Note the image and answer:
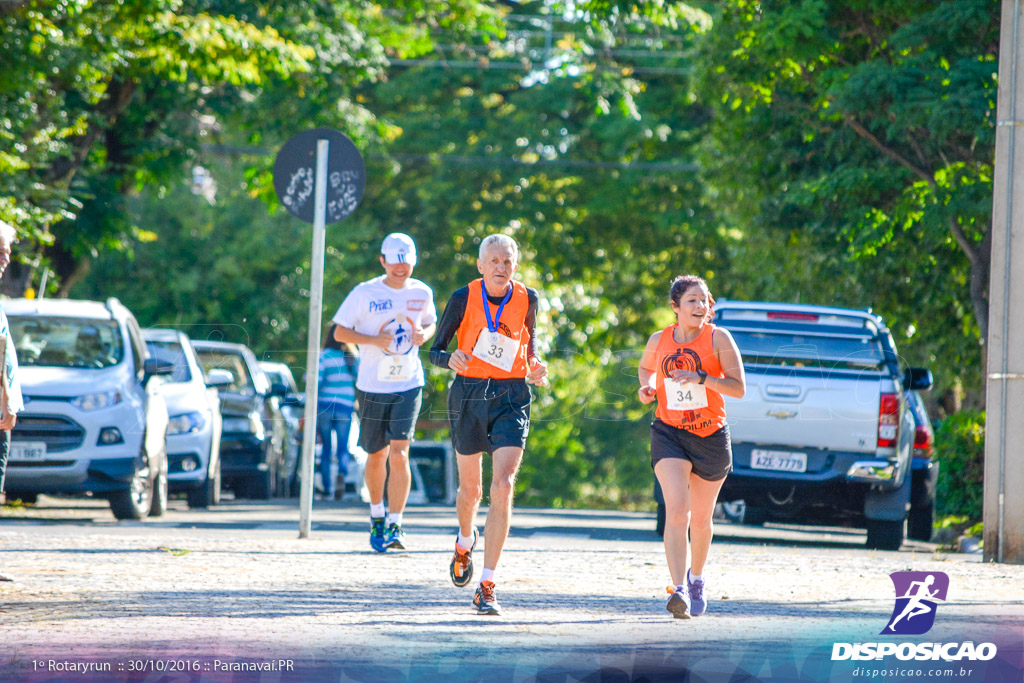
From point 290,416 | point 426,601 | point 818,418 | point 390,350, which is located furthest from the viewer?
point 290,416

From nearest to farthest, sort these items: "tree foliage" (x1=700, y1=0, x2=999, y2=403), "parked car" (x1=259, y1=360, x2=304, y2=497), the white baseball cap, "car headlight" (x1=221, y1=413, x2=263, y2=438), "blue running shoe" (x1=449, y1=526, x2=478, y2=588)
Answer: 1. "blue running shoe" (x1=449, y1=526, x2=478, y2=588)
2. the white baseball cap
3. "tree foliage" (x1=700, y1=0, x2=999, y2=403)
4. "car headlight" (x1=221, y1=413, x2=263, y2=438)
5. "parked car" (x1=259, y1=360, x2=304, y2=497)

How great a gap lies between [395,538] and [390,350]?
4.69ft

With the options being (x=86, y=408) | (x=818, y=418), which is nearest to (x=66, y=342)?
(x=86, y=408)

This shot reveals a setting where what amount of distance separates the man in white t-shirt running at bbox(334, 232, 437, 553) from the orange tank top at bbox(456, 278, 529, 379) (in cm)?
232

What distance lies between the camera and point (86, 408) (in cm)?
1345

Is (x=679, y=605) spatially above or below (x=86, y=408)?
below

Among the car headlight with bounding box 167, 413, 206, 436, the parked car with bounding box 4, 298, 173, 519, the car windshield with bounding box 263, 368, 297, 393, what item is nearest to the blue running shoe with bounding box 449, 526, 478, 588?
the parked car with bounding box 4, 298, 173, 519

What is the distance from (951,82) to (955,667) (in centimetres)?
879

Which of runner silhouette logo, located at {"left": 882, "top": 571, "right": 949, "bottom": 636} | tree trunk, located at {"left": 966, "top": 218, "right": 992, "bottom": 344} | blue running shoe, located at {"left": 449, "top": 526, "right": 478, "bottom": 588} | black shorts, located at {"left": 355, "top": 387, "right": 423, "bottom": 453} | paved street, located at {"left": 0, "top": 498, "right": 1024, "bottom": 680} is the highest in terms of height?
tree trunk, located at {"left": 966, "top": 218, "right": 992, "bottom": 344}

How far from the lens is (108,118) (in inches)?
842

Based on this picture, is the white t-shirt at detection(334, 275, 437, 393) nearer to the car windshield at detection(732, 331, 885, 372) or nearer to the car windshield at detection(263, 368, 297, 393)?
the car windshield at detection(732, 331, 885, 372)

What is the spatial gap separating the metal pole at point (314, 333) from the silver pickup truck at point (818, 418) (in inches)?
132

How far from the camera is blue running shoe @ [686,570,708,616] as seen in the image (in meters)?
8.08

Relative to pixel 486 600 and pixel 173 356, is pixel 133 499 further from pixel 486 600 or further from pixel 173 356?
pixel 486 600
